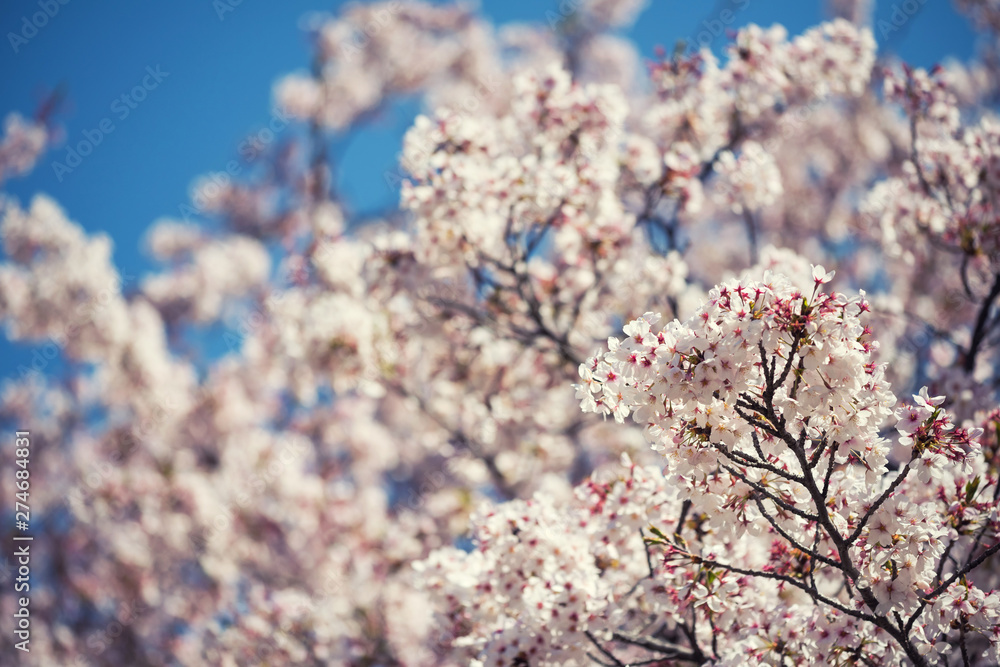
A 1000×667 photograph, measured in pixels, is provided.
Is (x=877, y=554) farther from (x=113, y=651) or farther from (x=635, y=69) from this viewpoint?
(x=635, y=69)

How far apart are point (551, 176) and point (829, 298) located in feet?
9.64

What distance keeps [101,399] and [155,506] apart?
117 inches

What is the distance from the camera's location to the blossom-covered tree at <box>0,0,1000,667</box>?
9.00 feet

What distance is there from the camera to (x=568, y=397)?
27.2ft

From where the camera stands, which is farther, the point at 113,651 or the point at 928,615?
the point at 113,651

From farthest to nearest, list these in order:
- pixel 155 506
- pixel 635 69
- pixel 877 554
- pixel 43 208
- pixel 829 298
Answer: pixel 635 69, pixel 43 208, pixel 155 506, pixel 877 554, pixel 829 298

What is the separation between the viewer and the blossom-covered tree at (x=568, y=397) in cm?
274

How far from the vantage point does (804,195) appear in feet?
46.5

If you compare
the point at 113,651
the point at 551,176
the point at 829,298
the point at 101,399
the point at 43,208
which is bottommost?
the point at 113,651

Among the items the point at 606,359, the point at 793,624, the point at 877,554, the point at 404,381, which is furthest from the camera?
the point at 404,381

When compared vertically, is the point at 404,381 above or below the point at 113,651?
above

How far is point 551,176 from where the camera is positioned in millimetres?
4984

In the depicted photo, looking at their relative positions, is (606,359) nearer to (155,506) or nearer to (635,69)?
(155,506)

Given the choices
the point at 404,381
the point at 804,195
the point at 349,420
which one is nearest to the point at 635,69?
the point at 804,195
